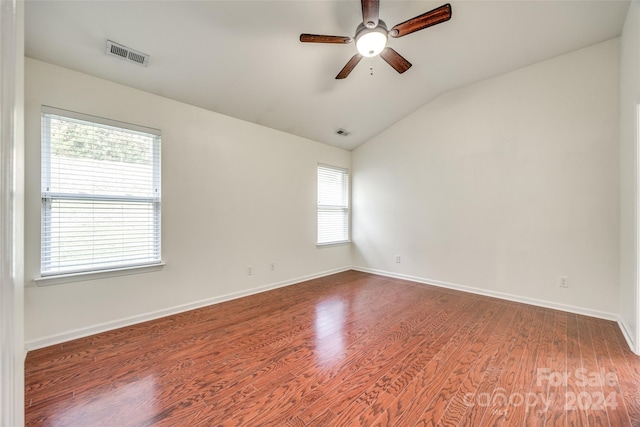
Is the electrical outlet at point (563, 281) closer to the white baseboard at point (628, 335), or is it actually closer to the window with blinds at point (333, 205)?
A: the white baseboard at point (628, 335)

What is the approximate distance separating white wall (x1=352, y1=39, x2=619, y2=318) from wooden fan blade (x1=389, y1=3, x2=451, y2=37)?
87.5 inches

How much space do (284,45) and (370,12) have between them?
102 cm

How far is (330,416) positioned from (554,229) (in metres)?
3.44

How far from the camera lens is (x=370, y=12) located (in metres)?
2.11

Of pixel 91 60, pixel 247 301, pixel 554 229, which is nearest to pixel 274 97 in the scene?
pixel 91 60

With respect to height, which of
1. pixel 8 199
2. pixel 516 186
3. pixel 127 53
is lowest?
pixel 8 199

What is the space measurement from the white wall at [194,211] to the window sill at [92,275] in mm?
50

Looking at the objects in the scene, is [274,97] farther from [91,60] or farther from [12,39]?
[12,39]

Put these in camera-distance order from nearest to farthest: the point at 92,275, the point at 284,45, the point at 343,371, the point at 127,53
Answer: the point at 343,371 < the point at 127,53 < the point at 92,275 < the point at 284,45

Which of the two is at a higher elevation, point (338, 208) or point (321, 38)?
point (321, 38)

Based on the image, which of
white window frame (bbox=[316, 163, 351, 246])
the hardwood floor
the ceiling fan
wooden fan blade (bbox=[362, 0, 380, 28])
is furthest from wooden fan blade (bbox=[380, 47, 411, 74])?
the hardwood floor

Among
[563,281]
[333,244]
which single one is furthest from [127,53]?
[563,281]

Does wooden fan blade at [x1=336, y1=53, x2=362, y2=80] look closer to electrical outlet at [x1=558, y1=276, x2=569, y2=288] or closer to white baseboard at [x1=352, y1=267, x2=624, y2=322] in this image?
white baseboard at [x1=352, y1=267, x2=624, y2=322]

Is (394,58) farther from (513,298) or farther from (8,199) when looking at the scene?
(513,298)
